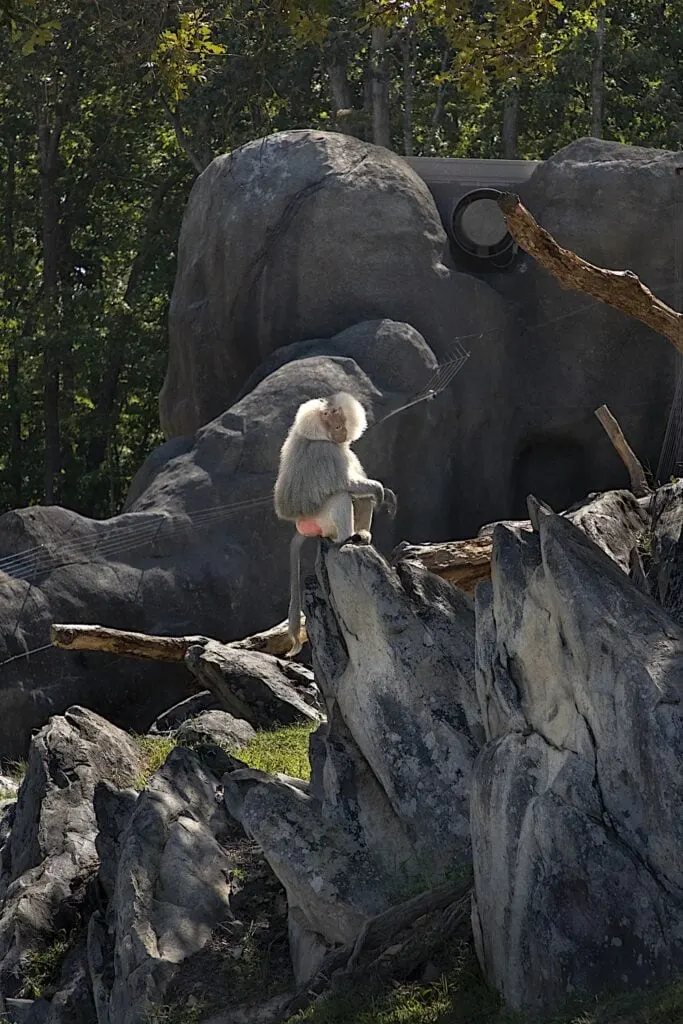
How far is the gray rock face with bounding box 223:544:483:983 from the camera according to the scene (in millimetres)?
7695

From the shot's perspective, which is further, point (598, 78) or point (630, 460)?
point (598, 78)

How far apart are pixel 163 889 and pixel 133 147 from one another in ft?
70.9

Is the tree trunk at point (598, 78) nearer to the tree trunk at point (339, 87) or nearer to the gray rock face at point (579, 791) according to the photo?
the tree trunk at point (339, 87)

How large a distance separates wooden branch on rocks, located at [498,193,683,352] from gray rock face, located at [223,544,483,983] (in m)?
1.72

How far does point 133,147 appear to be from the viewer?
92.6 ft

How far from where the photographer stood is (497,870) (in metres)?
6.35

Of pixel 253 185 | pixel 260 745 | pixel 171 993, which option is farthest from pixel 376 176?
pixel 171 993

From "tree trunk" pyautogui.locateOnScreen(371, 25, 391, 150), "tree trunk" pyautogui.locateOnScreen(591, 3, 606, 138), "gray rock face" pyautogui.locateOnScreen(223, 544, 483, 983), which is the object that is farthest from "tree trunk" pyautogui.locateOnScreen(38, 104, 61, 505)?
"gray rock face" pyautogui.locateOnScreen(223, 544, 483, 983)

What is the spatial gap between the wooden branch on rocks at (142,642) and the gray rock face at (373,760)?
491 cm

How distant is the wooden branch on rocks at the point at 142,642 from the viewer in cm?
1352

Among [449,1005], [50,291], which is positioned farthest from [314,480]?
[50,291]

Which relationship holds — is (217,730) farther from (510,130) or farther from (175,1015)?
(510,130)

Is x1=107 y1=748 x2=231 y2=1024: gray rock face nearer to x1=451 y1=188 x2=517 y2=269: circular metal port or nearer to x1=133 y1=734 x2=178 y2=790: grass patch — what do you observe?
x1=133 y1=734 x2=178 y2=790: grass patch

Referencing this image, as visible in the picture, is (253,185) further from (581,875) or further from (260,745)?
(581,875)
